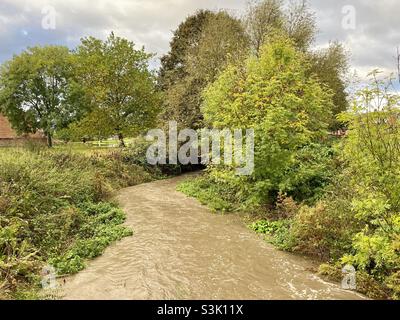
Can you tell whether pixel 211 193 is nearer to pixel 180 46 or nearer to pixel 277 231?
pixel 277 231

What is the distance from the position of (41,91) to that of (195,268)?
28.9 m

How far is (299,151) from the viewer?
1188 cm

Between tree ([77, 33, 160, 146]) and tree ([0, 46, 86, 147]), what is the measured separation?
7.89 meters

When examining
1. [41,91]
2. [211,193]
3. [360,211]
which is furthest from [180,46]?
[360,211]

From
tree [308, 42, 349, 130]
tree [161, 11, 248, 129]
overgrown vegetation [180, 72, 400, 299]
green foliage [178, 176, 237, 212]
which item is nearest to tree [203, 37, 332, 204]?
overgrown vegetation [180, 72, 400, 299]

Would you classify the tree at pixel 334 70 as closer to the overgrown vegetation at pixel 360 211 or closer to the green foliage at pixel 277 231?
the overgrown vegetation at pixel 360 211

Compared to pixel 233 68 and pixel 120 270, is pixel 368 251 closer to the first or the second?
pixel 120 270

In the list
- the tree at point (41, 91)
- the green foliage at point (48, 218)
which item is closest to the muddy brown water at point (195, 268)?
the green foliage at point (48, 218)

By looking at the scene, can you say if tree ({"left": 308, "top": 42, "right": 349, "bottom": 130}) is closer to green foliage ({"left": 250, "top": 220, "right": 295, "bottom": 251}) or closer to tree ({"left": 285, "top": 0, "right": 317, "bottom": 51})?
tree ({"left": 285, "top": 0, "right": 317, "bottom": 51})

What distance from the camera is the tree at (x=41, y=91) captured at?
29562 mm

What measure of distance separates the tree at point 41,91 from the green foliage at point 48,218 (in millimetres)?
17483

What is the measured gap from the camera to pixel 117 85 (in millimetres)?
21859
